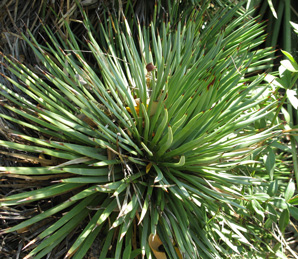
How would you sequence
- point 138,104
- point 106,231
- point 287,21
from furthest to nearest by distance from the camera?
point 287,21
point 138,104
point 106,231

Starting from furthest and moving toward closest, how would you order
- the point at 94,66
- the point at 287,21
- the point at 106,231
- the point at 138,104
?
the point at 287,21 → the point at 94,66 → the point at 138,104 → the point at 106,231

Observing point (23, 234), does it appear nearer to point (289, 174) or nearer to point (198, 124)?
point (198, 124)

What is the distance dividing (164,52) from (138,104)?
29cm

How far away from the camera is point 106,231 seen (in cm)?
137

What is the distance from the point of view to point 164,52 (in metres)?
1.59

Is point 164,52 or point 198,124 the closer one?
point 198,124

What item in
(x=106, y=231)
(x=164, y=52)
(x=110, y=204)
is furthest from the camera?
(x=164, y=52)

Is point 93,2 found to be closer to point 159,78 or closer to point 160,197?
point 159,78

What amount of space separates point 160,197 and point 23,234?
1.77 feet

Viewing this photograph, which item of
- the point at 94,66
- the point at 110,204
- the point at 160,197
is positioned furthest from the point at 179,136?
the point at 94,66

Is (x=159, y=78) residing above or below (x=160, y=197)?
above

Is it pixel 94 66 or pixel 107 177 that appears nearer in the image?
pixel 107 177

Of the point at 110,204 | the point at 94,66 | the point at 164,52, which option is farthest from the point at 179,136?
the point at 94,66

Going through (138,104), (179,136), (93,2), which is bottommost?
(179,136)
